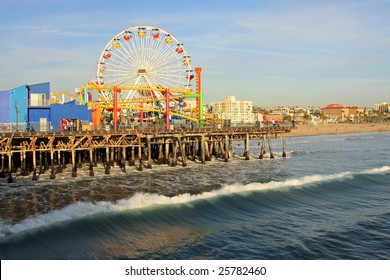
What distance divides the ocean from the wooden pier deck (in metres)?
1.82

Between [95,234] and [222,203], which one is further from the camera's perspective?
[222,203]

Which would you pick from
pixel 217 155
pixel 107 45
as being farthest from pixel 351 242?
pixel 107 45

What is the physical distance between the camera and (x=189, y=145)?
42.8 meters

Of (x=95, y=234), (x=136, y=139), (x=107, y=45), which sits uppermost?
(x=107, y=45)

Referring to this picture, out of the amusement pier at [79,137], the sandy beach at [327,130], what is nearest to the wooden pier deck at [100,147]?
the amusement pier at [79,137]

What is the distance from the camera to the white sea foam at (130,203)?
17109mm

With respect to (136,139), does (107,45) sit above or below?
above

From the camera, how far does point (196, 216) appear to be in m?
19.4

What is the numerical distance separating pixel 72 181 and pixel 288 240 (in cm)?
1654

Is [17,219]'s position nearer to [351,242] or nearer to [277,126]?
[351,242]

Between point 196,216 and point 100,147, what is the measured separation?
15.2m

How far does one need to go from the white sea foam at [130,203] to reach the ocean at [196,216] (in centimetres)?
4

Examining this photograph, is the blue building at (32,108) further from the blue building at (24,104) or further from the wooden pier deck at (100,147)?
the wooden pier deck at (100,147)

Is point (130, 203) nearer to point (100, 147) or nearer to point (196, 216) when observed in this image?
point (196, 216)
